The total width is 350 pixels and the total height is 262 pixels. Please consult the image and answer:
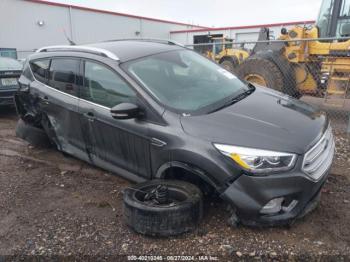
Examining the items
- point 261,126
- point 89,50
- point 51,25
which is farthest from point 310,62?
point 51,25

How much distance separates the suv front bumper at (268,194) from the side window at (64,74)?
235 centimetres

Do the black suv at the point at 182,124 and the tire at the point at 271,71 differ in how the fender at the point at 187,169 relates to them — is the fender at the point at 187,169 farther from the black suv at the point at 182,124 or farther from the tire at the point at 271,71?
the tire at the point at 271,71

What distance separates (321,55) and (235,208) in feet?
21.4

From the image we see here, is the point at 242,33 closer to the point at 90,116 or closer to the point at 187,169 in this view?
the point at 90,116

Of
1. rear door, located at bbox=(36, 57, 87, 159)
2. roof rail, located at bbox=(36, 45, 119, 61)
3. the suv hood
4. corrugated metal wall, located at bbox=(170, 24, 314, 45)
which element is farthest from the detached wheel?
corrugated metal wall, located at bbox=(170, 24, 314, 45)

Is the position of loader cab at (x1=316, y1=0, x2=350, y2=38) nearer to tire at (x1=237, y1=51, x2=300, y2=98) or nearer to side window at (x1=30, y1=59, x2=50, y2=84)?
tire at (x1=237, y1=51, x2=300, y2=98)

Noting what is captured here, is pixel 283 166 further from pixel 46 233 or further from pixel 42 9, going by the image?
pixel 42 9

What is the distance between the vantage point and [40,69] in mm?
4488

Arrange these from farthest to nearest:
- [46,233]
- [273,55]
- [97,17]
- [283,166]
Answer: [97,17] → [273,55] → [46,233] → [283,166]

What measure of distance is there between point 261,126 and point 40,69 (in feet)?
10.8

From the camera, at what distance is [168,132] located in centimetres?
295

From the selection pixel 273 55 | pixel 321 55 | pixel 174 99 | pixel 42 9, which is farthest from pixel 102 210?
pixel 42 9

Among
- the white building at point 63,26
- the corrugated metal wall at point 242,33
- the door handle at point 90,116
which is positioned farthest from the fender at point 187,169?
the corrugated metal wall at point 242,33

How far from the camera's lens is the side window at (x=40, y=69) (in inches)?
172
